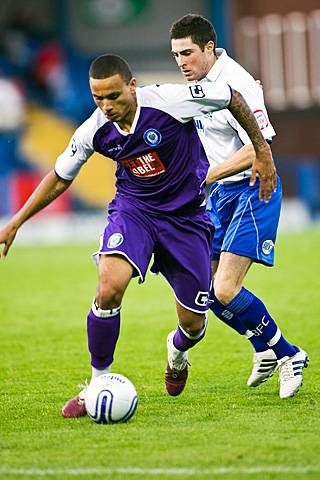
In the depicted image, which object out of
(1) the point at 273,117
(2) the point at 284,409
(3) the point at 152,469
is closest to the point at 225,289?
(2) the point at 284,409

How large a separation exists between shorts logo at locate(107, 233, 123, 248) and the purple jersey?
0.33 metres

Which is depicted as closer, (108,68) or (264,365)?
(108,68)

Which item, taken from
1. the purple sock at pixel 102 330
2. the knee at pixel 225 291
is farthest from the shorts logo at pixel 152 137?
the knee at pixel 225 291

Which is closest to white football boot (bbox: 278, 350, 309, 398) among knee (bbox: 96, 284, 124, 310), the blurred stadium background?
knee (bbox: 96, 284, 124, 310)

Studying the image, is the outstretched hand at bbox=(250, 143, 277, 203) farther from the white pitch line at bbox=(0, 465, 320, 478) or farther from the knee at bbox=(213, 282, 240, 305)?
the white pitch line at bbox=(0, 465, 320, 478)

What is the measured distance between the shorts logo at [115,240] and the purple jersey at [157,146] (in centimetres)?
33

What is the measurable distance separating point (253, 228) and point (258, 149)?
93cm

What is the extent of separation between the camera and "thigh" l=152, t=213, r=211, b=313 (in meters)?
6.96

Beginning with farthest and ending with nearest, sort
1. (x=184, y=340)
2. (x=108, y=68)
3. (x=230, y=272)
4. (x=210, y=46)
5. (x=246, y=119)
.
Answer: (x=210, y=46) < (x=230, y=272) < (x=184, y=340) < (x=246, y=119) < (x=108, y=68)

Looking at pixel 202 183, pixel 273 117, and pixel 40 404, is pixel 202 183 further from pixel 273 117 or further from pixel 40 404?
pixel 273 117

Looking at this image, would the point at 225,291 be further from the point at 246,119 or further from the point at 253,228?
the point at 246,119

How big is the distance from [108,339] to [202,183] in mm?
1177

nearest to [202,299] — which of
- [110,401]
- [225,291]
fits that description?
[225,291]

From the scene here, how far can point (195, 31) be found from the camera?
7.74m
